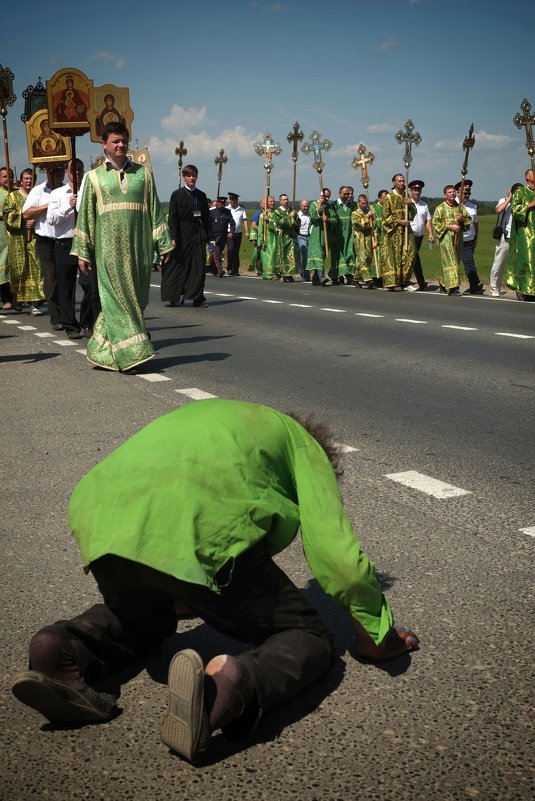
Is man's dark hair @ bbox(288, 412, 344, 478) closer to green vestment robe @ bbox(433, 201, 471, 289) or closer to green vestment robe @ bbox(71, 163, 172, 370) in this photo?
green vestment robe @ bbox(71, 163, 172, 370)

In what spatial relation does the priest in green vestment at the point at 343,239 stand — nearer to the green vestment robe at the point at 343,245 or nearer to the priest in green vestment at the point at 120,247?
the green vestment robe at the point at 343,245

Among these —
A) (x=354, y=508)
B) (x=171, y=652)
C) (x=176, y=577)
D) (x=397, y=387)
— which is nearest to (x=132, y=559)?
(x=176, y=577)

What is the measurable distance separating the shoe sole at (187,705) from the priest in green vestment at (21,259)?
15778 mm

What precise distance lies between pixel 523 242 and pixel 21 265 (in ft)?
27.8

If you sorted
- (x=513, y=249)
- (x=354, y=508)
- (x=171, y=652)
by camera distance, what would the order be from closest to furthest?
(x=171, y=652) < (x=354, y=508) < (x=513, y=249)

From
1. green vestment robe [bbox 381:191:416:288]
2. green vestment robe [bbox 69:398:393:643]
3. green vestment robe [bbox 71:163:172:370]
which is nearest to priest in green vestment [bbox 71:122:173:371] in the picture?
green vestment robe [bbox 71:163:172:370]

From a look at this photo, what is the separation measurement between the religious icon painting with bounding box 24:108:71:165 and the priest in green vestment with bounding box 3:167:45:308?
7.08ft

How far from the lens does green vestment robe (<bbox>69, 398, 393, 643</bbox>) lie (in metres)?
2.96

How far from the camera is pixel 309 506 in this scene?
308 centimetres

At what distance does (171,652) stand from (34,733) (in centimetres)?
63

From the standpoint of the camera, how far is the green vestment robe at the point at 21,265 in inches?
714

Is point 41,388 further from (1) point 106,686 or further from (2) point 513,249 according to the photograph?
(2) point 513,249

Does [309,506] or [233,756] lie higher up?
→ [309,506]

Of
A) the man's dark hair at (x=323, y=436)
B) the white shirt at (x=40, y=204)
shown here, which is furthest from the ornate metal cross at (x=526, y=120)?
the man's dark hair at (x=323, y=436)
